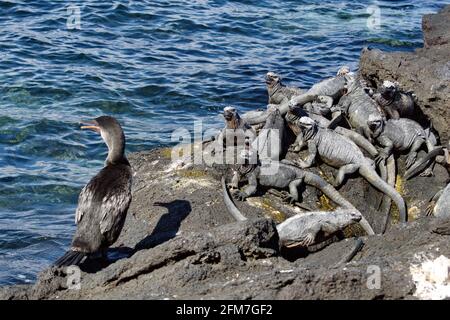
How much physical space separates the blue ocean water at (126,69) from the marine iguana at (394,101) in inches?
149

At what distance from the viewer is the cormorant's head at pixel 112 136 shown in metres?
7.06

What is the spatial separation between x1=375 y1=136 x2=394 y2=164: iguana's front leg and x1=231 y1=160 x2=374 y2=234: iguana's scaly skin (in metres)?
0.86

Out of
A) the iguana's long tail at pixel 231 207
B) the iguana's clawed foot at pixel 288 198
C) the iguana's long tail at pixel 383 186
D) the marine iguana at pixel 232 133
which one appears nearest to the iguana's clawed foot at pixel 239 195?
the iguana's long tail at pixel 231 207

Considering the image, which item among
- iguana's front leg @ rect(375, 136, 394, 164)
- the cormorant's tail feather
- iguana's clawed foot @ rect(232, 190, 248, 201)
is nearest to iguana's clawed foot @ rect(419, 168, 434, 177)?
iguana's front leg @ rect(375, 136, 394, 164)

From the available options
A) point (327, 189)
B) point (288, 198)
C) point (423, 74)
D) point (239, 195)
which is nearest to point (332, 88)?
point (423, 74)

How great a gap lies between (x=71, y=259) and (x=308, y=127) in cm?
312

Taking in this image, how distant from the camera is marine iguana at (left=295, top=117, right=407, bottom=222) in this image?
8164mm

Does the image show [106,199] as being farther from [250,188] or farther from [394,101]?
[394,101]

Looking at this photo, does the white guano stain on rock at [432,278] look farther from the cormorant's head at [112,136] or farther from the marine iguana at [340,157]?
the cormorant's head at [112,136]

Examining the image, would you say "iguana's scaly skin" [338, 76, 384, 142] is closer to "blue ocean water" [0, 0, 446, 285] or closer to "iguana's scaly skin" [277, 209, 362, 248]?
"iguana's scaly skin" [277, 209, 362, 248]

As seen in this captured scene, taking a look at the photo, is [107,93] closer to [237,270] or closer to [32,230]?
[32,230]

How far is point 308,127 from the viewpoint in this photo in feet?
27.6

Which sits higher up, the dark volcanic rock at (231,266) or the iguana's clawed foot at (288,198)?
the dark volcanic rock at (231,266)

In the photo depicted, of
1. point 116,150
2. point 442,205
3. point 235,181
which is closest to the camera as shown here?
point 116,150
